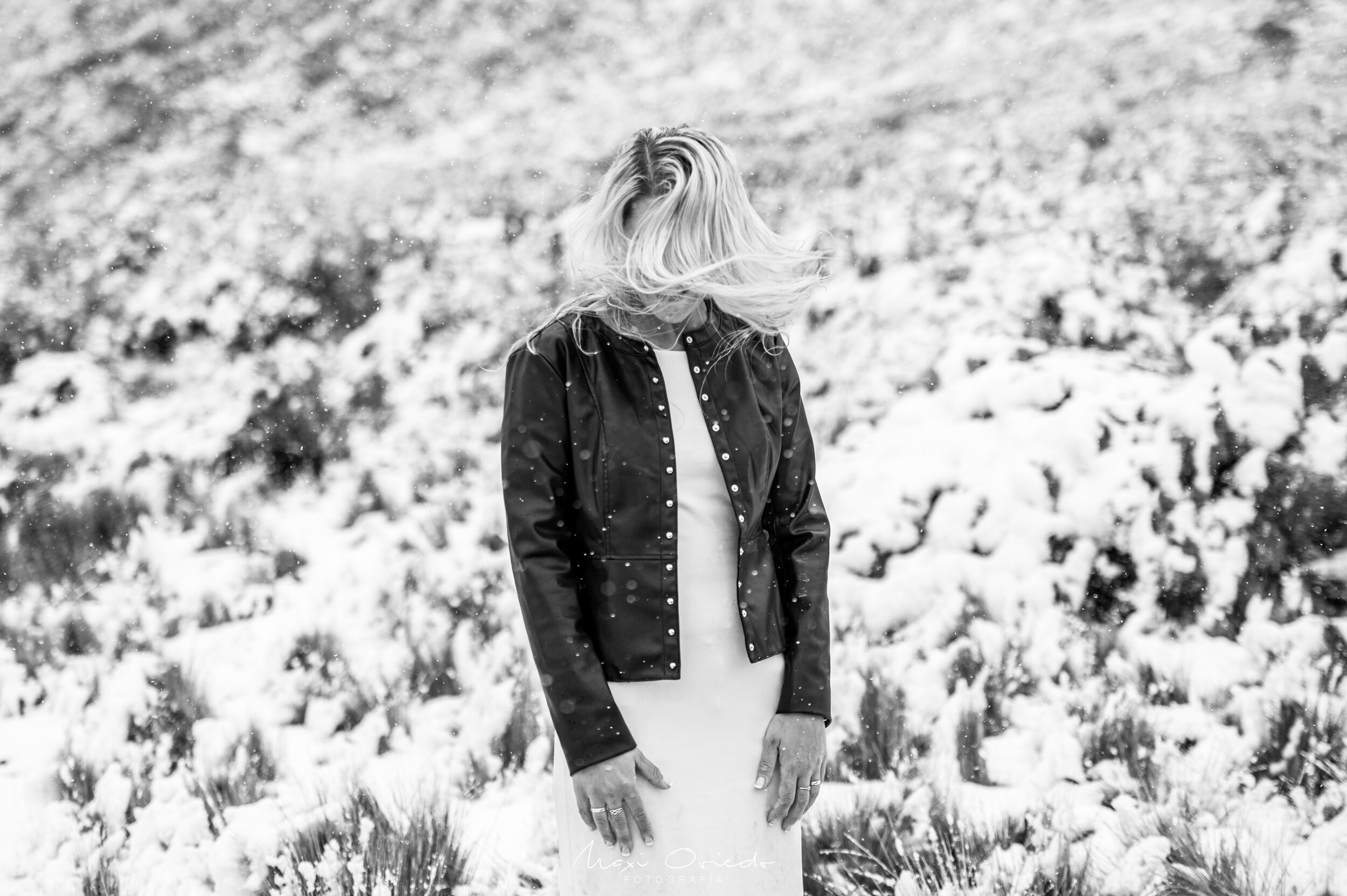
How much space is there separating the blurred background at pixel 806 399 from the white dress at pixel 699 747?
119cm

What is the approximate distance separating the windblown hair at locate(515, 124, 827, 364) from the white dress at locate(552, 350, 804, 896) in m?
0.23

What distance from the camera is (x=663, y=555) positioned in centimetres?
177

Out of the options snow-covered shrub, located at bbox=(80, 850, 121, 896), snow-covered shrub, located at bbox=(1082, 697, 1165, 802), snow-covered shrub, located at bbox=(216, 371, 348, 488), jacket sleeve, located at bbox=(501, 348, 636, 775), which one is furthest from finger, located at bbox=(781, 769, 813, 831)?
snow-covered shrub, located at bbox=(216, 371, 348, 488)

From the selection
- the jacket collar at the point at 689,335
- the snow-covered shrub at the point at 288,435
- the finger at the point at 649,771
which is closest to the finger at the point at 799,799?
the finger at the point at 649,771

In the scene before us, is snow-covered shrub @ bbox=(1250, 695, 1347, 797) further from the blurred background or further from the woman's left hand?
the woman's left hand

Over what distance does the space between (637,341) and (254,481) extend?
4792 mm

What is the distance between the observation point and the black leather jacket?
1.67 meters

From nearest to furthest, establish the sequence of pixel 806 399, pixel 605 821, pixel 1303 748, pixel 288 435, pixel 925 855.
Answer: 1. pixel 605 821
2. pixel 925 855
3. pixel 1303 748
4. pixel 806 399
5. pixel 288 435

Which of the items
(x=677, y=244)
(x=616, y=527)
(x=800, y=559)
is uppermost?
(x=677, y=244)

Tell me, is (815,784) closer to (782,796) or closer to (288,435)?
(782,796)

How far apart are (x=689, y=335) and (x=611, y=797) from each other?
96 cm

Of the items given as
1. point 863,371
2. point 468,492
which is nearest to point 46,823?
point 468,492

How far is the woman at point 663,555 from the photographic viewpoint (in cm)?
170

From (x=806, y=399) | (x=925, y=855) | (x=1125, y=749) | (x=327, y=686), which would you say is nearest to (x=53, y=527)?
(x=327, y=686)
